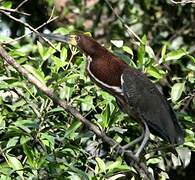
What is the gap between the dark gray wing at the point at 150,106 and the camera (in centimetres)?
242

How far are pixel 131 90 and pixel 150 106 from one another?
112mm

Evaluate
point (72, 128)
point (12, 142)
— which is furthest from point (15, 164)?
point (72, 128)

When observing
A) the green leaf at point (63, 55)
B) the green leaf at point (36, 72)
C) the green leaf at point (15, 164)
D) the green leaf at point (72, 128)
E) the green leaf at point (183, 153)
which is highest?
the green leaf at point (36, 72)

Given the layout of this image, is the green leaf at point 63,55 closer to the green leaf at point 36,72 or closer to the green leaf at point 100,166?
the green leaf at point 36,72

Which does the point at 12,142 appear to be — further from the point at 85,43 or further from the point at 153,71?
the point at 153,71

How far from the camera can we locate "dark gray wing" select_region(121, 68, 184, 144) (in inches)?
95.1

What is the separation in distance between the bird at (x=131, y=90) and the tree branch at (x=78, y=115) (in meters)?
0.07

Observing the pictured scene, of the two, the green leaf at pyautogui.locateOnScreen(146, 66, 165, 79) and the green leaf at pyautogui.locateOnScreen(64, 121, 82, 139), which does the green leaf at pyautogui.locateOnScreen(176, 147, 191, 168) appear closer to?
the green leaf at pyautogui.locateOnScreen(146, 66, 165, 79)

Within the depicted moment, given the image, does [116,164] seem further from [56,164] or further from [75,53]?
[75,53]

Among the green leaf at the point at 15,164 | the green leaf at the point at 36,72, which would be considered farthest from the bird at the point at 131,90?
the green leaf at the point at 15,164

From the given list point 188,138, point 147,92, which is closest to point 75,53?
point 147,92

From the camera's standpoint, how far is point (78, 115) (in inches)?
81.1

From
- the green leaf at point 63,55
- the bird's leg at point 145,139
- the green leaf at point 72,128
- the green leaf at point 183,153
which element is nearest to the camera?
the green leaf at point 72,128

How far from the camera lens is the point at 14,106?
2.37 metres
